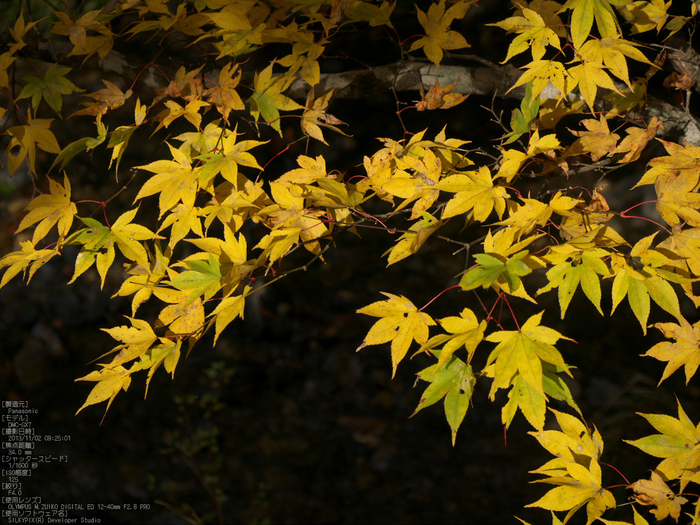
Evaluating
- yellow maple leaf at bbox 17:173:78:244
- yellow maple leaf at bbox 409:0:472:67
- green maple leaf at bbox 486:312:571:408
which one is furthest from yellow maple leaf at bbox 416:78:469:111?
yellow maple leaf at bbox 17:173:78:244

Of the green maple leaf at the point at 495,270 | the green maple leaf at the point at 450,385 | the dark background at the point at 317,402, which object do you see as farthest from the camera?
the dark background at the point at 317,402

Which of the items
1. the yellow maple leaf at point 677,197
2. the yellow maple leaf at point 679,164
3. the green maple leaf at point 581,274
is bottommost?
the green maple leaf at point 581,274

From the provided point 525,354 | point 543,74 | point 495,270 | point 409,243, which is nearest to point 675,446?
point 525,354

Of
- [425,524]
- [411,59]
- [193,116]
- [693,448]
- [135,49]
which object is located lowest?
[425,524]

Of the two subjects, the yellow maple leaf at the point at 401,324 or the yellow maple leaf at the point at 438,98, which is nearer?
the yellow maple leaf at the point at 401,324

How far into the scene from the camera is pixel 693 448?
2.58ft

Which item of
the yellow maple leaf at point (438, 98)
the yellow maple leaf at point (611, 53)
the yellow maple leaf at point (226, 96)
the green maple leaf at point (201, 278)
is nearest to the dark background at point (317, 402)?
the yellow maple leaf at point (438, 98)

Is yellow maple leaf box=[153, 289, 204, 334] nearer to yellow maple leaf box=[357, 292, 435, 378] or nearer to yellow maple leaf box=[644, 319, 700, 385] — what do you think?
yellow maple leaf box=[357, 292, 435, 378]

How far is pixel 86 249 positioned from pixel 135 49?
280cm

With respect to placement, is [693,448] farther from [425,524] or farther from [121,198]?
[121,198]

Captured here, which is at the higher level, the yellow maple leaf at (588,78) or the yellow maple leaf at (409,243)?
the yellow maple leaf at (588,78)

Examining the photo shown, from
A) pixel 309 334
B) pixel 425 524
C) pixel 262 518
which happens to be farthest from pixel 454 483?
pixel 309 334

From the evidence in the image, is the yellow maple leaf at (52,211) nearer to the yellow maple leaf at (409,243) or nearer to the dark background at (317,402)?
the yellow maple leaf at (409,243)

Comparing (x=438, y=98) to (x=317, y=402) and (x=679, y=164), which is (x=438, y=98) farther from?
(x=317, y=402)
